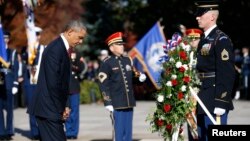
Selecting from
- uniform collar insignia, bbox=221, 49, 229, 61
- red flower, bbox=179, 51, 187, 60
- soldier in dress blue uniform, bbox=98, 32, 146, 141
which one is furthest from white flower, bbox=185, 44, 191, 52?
uniform collar insignia, bbox=221, 49, 229, 61

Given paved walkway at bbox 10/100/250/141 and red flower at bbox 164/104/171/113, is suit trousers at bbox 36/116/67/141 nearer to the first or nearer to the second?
red flower at bbox 164/104/171/113

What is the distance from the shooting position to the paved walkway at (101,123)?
1409cm

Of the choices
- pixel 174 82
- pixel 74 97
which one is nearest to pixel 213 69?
pixel 174 82

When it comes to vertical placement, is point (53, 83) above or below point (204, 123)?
above

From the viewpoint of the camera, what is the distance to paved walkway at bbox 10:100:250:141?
46.2 ft

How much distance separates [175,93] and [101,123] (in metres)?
6.50

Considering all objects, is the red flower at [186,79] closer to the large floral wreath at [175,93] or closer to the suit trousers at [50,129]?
the large floral wreath at [175,93]

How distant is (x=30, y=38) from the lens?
14.8 metres

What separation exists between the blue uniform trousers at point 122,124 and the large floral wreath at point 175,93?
41 cm

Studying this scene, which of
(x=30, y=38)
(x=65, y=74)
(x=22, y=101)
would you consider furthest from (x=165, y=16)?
(x=65, y=74)

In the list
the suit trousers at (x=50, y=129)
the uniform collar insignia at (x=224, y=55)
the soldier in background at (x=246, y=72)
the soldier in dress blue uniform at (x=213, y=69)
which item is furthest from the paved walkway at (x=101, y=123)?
the suit trousers at (x=50, y=129)

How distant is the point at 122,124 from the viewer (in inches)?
444

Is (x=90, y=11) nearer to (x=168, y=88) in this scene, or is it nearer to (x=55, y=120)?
(x=168, y=88)

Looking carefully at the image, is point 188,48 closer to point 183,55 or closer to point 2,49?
point 183,55
